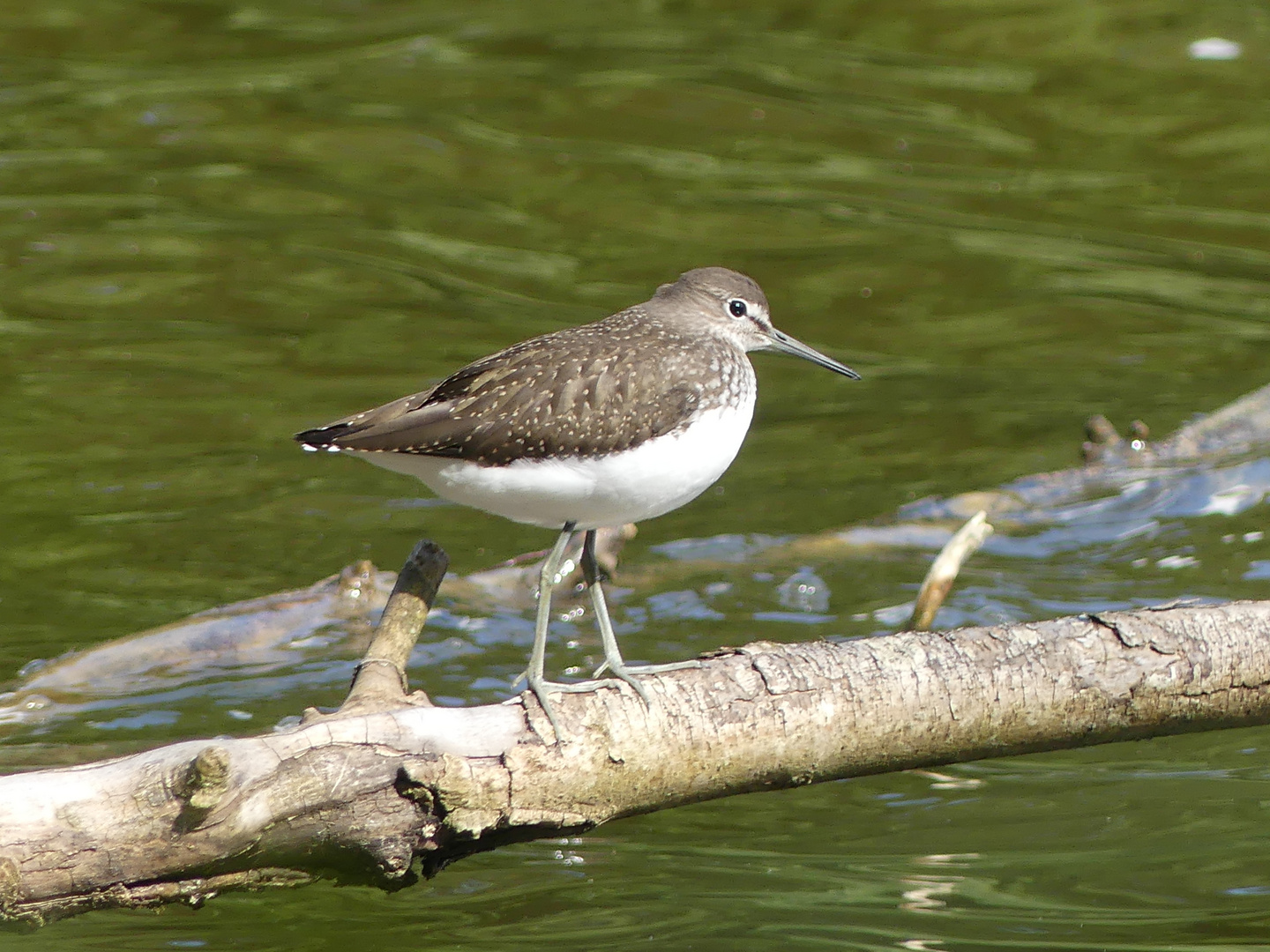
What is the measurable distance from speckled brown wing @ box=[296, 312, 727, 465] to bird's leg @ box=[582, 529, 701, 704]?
0.72 m

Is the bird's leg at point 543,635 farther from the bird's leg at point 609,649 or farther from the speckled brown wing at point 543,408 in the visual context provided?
the speckled brown wing at point 543,408

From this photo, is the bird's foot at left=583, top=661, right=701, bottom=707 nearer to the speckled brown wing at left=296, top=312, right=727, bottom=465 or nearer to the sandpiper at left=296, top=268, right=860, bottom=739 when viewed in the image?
the sandpiper at left=296, top=268, right=860, bottom=739

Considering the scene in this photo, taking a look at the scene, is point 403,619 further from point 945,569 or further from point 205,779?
point 945,569

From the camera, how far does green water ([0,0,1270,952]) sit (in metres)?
6.67

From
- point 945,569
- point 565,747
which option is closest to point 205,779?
point 565,747

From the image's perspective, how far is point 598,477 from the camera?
5770 mm

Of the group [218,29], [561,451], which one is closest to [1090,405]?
[561,451]

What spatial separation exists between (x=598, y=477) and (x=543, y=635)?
58 cm

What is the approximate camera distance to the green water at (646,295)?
667cm

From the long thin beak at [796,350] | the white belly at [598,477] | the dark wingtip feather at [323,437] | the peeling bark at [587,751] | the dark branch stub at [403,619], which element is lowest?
the peeling bark at [587,751]

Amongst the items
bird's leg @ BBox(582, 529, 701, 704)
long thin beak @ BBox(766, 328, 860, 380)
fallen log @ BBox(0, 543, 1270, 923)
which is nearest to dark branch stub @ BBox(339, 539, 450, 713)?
fallen log @ BBox(0, 543, 1270, 923)

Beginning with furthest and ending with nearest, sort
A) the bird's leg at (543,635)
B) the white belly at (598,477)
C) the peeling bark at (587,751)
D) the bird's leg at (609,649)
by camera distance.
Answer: the white belly at (598,477), the bird's leg at (609,649), the bird's leg at (543,635), the peeling bark at (587,751)

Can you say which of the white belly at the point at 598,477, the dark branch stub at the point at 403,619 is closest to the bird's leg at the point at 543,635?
the white belly at the point at 598,477

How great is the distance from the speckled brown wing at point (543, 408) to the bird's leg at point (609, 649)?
2.35 feet
